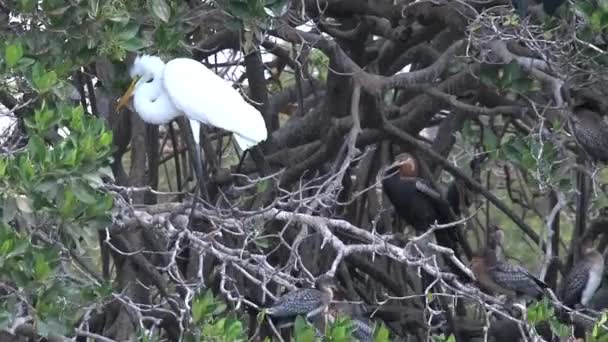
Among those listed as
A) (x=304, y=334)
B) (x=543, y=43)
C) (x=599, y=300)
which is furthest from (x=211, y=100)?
(x=599, y=300)

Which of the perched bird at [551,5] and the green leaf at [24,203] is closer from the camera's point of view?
the green leaf at [24,203]

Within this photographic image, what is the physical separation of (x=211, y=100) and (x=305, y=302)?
75 cm

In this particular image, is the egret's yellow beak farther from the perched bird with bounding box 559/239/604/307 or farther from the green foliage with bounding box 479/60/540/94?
the perched bird with bounding box 559/239/604/307

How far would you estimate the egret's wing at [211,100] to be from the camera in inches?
176

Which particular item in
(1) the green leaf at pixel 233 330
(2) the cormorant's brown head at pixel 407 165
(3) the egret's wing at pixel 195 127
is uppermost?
(3) the egret's wing at pixel 195 127

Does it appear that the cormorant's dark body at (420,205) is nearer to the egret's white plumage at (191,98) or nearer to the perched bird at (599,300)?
the perched bird at (599,300)

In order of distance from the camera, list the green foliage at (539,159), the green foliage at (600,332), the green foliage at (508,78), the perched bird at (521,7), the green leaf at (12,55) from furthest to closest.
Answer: the green foliage at (508,78) < the green foliage at (539,159) < the perched bird at (521,7) < the green foliage at (600,332) < the green leaf at (12,55)

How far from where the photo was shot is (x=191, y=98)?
459 cm

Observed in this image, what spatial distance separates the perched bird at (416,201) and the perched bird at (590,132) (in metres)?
1.28

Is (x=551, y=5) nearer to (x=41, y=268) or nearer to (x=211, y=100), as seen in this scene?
(x=211, y=100)

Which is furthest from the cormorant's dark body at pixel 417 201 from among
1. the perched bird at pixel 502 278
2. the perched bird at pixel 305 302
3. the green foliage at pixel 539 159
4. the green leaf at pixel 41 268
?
the green leaf at pixel 41 268

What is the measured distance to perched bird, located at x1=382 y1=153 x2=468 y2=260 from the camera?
6.05 meters

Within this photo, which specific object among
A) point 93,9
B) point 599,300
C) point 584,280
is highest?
point 93,9

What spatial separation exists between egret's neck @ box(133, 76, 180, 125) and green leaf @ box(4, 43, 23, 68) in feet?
3.29
